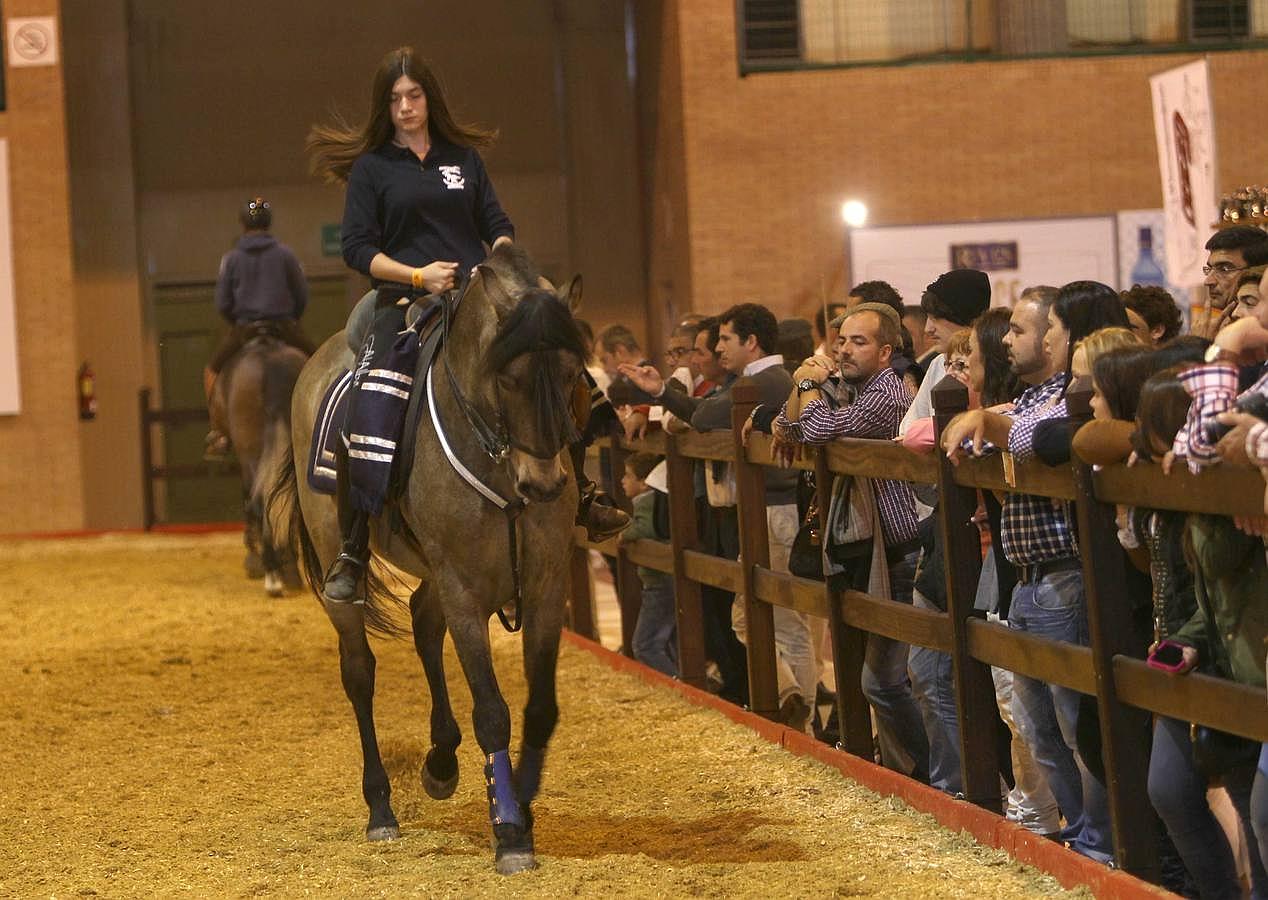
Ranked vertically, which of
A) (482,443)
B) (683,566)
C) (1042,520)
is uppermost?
(482,443)

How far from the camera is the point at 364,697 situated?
264 inches

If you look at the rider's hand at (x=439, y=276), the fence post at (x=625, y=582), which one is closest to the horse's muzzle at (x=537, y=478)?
the rider's hand at (x=439, y=276)

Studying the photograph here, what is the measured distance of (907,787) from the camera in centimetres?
630

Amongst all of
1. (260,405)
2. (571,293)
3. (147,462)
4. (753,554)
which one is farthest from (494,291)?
(147,462)

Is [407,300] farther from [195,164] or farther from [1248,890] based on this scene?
[195,164]

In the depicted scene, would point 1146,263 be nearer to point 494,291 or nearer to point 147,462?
point 147,462

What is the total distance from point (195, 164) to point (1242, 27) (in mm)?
12082

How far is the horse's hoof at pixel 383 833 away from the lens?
6273 millimetres

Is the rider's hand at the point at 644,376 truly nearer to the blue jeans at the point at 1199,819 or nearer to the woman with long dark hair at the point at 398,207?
the woman with long dark hair at the point at 398,207

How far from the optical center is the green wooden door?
874 inches

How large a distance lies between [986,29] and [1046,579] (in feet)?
44.3

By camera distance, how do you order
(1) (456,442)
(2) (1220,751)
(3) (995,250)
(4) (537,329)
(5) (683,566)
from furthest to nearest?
(3) (995,250) → (5) (683,566) → (1) (456,442) → (4) (537,329) → (2) (1220,751)

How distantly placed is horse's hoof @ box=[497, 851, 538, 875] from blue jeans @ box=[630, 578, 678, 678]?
4025 millimetres

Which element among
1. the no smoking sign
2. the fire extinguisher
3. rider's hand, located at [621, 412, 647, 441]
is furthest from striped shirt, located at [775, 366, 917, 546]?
the fire extinguisher
